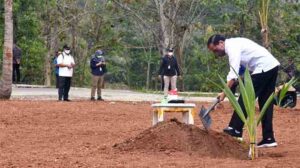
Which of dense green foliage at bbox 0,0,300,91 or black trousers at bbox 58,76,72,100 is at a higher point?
dense green foliage at bbox 0,0,300,91

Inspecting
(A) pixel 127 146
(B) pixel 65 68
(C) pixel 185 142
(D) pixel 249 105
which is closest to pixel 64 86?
(B) pixel 65 68

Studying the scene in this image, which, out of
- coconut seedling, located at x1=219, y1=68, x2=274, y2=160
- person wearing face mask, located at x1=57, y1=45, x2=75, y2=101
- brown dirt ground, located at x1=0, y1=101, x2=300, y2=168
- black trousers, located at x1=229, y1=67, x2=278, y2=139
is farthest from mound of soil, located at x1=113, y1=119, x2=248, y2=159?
person wearing face mask, located at x1=57, y1=45, x2=75, y2=101

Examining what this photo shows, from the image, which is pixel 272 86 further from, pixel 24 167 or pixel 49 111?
pixel 49 111

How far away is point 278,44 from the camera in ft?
132

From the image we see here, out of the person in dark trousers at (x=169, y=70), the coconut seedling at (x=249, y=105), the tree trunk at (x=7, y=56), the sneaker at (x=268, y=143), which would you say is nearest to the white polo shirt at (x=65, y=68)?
the tree trunk at (x=7, y=56)

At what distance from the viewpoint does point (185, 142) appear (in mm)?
8352

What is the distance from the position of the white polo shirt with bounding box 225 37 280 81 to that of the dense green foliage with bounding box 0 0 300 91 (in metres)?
24.2

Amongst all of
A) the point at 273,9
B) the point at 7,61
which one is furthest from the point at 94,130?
the point at 273,9

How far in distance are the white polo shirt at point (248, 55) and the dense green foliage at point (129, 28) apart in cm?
2424

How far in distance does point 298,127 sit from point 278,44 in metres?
28.0

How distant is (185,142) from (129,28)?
40.8 meters

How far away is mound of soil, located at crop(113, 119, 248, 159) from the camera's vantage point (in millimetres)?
8266

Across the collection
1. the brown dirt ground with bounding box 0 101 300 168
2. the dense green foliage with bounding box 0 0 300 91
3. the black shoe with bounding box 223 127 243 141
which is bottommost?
the brown dirt ground with bounding box 0 101 300 168

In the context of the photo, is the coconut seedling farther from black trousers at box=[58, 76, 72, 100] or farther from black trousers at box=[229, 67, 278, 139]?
black trousers at box=[58, 76, 72, 100]
